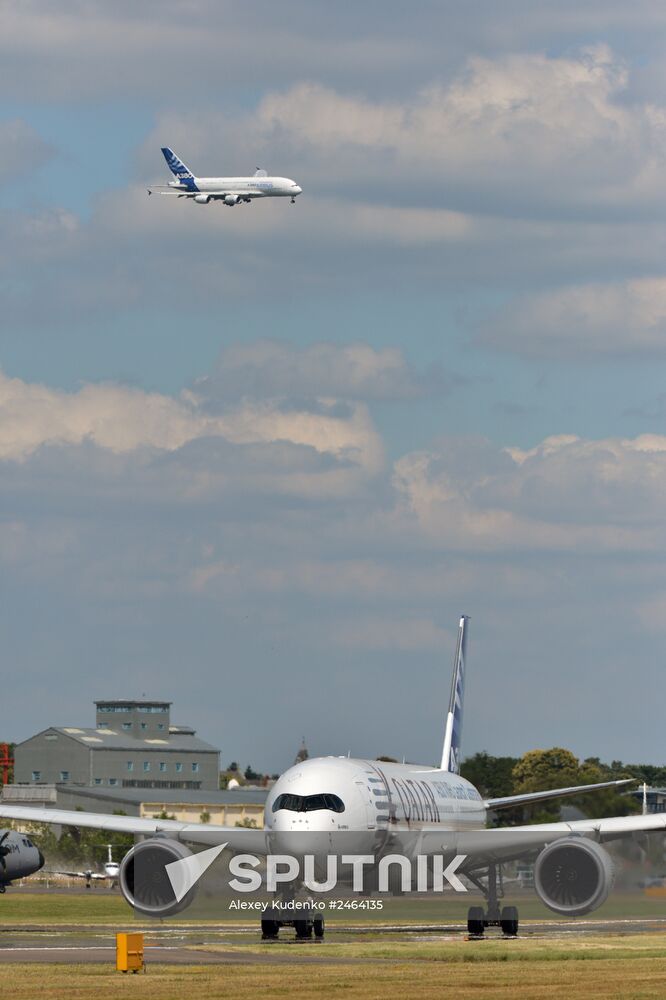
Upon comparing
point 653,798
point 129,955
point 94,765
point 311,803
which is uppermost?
point 94,765

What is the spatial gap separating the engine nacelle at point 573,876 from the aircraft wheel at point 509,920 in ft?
12.7

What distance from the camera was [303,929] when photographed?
153 feet

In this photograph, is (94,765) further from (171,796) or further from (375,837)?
(375,837)

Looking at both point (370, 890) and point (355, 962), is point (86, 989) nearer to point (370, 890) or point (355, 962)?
point (355, 962)

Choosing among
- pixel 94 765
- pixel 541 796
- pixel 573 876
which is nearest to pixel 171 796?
pixel 94 765

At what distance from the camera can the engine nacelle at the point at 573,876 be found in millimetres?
46375

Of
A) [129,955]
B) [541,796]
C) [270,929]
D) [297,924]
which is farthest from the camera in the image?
[541,796]

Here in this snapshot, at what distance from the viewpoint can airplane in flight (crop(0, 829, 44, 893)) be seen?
234 feet

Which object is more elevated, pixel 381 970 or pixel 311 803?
pixel 311 803

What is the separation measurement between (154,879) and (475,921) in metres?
9.06

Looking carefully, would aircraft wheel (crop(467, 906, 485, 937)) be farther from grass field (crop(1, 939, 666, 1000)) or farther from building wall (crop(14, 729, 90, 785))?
building wall (crop(14, 729, 90, 785))

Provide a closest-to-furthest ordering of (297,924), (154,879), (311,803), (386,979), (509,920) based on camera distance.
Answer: (386,979) → (311,803) → (297,924) → (154,879) → (509,920)

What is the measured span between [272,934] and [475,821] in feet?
52.7

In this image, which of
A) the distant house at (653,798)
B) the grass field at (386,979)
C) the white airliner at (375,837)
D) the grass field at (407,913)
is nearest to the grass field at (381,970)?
the grass field at (386,979)
